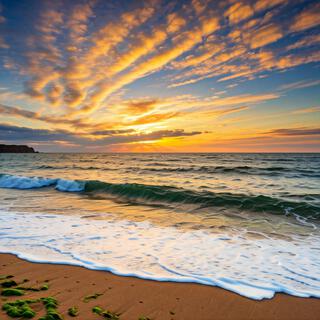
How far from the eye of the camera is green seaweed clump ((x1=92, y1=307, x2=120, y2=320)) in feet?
8.36

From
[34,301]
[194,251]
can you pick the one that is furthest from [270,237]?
[34,301]

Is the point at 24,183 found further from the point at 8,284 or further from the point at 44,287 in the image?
the point at 44,287

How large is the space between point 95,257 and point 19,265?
116 cm

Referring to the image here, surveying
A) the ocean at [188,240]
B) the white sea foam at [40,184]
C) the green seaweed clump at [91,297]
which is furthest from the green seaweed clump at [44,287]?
the white sea foam at [40,184]

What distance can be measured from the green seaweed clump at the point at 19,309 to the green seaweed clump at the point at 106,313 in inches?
23.9

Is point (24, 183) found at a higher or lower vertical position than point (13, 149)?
lower

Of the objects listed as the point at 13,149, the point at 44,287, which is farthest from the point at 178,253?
the point at 13,149

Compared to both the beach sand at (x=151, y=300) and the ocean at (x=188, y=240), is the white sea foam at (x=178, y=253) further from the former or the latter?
the beach sand at (x=151, y=300)

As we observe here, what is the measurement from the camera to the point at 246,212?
8773mm

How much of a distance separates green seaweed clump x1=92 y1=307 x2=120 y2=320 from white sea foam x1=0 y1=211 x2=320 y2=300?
39.1 inches

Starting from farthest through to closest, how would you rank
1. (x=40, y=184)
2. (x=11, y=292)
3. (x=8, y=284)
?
(x=40, y=184), (x=8, y=284), (x=11, y=292)

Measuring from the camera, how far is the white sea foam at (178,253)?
11.7 feet

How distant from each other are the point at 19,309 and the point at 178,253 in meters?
2.72

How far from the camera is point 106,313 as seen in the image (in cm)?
260
